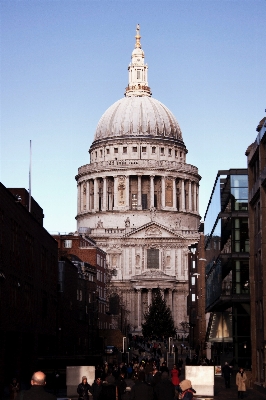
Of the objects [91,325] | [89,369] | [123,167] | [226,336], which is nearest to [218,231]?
[226,336]

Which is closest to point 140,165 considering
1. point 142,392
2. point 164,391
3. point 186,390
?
point 164,391

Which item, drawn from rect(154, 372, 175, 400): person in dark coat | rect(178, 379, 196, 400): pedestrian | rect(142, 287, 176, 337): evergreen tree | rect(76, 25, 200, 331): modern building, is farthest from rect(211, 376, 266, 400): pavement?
rect(76, 25, 200, 331): modern building

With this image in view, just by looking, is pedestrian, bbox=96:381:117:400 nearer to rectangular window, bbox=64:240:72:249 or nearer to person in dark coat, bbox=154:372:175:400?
person in dark coat, bbox=154:372:175:400

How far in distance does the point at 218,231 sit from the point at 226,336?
314 inches

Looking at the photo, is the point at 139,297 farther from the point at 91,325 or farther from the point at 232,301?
the point at 232,301

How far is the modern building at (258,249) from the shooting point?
1908 inches

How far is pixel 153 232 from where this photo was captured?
581 ft

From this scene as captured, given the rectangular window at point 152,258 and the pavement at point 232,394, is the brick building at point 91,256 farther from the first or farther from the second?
the pavement at point 232,394

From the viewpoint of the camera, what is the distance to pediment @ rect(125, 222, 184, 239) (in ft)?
580

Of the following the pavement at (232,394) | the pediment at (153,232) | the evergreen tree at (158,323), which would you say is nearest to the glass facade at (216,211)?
the pavement at (232,394)

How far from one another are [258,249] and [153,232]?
125 meters

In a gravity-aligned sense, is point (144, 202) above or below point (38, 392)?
above

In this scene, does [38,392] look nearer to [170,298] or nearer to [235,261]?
[235,261]

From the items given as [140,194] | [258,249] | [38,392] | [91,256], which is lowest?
[38,392]
